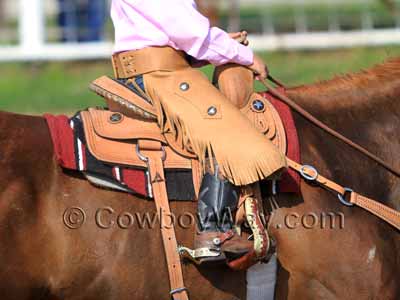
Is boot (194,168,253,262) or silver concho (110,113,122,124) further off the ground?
silver concho (110,113,122,124)

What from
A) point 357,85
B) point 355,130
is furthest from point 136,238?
point 357,85

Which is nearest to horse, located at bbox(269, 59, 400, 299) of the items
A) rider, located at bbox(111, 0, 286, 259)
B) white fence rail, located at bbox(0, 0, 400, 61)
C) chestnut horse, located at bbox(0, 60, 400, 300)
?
chestnut horse, located at bbox(0, 60, 400, 300)

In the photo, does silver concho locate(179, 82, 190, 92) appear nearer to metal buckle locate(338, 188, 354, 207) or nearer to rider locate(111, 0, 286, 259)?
rider locate(111, 0, 286, 259)

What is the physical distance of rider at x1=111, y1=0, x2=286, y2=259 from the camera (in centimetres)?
432

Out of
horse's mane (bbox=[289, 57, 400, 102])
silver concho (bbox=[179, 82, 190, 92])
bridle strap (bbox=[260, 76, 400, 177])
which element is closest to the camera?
silver concho (bbox=[179, 82, 190, 92])

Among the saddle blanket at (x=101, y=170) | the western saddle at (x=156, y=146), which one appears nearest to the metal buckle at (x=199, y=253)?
the western saddle at (x=156, y=146)

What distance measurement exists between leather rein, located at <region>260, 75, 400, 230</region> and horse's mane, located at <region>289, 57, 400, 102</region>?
0.23 metres

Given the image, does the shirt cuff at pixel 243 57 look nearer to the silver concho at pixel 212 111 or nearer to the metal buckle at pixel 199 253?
the silver concho at pixel 212 111

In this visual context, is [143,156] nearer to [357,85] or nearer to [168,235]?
[168,235]

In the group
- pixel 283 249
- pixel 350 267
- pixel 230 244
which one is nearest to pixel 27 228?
pixel 230 244

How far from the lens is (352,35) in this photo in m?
14.6

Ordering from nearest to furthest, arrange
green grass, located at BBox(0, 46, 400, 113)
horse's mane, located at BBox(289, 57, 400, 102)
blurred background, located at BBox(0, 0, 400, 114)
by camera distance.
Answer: horse's mane, located at BBox(289, 57, 400, 102) < green grass, located at BBox(0, 46, 400, 113) < blurred background, located at BBox(0, 0, 400, 114)

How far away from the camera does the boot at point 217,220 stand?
4305mm

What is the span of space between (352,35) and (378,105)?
389 inches
